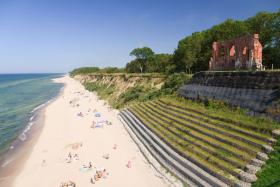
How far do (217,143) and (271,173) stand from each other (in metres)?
3.94

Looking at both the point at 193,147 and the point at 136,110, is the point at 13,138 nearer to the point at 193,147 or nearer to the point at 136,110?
the point at 136,110

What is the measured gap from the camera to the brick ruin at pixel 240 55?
23797 millimetres

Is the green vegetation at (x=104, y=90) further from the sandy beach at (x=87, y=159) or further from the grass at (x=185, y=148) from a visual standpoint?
the grass at (x=185, y=148)

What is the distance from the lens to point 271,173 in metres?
11.6

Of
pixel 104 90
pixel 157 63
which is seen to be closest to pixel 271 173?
pixel 104 90

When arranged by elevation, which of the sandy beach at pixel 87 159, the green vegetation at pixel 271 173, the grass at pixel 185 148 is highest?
the green vegetation at pixel 271 173

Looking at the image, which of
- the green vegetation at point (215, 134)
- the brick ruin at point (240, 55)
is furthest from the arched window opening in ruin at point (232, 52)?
the green vegetation at point (215, 134)

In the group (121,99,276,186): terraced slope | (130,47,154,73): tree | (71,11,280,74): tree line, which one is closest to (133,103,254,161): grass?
(121,99,276,186): terraced slope

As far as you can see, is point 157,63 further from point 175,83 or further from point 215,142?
point 215,142

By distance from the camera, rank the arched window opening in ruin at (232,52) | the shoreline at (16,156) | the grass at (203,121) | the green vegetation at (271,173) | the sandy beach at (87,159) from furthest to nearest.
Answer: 1. the arched window opening in ruin at (232,52)
2. the shoreline at (16,156)
3. the sandy beach at (87,159)
4. the grass at (203,121)
5. the green vegetation at (271,173)

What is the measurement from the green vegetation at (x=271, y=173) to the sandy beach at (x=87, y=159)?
502 centimetres

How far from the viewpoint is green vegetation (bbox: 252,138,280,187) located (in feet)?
36.6

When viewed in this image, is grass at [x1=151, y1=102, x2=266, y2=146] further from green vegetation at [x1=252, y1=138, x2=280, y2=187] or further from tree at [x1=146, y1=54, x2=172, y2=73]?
tree at [x1=146, y1=54, x2=172, y2=73]

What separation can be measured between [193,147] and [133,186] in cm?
430
